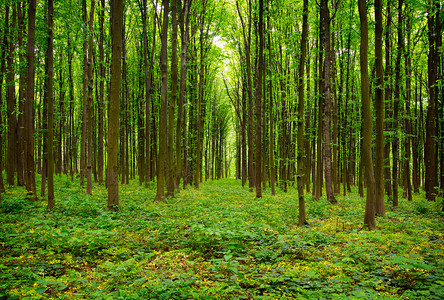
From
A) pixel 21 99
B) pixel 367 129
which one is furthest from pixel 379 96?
pixel 21 99

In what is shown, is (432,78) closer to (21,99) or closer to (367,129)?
(367,129)

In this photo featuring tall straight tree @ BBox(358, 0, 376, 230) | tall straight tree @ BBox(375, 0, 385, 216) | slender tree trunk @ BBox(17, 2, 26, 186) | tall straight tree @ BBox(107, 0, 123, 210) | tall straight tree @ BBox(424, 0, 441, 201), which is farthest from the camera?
tall straight tree @ BBox(424, 0, 441, 201)

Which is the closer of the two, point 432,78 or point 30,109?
point 30,109

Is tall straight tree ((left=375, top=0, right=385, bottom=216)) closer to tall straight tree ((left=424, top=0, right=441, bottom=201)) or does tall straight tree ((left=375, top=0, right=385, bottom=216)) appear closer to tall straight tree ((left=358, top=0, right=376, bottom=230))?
tall straight tree ((left=358, top=0, right=376, bottom=230))

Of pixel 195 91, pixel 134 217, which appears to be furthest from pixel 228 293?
pixel 195 91

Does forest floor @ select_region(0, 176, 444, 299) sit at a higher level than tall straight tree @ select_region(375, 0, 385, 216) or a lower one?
lower

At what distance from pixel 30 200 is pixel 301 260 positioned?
35.8 feet

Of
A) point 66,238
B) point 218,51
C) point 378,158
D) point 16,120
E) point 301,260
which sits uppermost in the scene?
point 218,51

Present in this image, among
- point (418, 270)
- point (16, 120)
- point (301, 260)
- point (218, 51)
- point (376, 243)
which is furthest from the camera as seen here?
point (218, 51)

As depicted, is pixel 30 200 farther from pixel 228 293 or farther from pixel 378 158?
pixel 378 158

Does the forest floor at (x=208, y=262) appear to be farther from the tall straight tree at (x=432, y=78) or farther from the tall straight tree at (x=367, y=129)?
the tall straight tree at (x=432, y=78)

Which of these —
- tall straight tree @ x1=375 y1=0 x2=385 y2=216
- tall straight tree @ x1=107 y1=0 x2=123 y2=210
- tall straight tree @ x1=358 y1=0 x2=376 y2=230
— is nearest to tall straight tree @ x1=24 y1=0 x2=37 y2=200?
tall straight tree @ x1=107 y1=0 x2=123 y2=210

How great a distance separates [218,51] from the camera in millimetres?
25547

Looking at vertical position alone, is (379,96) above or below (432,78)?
below
